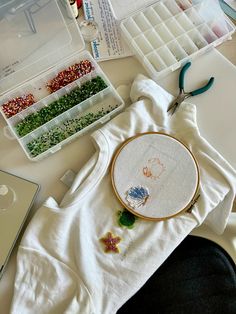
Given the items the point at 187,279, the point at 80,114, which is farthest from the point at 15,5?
the point at 187,279

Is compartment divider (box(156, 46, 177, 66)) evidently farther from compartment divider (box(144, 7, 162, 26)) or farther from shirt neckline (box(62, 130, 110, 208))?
shirt neckline (box(62, 130, 110, 208))

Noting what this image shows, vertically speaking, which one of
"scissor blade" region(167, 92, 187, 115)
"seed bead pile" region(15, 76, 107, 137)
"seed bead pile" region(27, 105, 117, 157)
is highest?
"seed bead pile" region(15, 76, 107, 137)

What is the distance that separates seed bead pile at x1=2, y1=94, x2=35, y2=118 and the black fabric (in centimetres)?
41

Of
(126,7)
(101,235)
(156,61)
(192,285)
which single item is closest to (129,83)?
(156,61)

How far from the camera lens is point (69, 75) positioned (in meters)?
0.64

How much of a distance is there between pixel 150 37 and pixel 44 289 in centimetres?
49

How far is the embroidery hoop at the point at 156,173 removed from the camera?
0.55 metres

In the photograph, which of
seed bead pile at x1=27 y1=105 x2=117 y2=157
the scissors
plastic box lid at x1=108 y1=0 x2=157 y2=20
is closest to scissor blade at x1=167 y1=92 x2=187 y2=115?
the scissors

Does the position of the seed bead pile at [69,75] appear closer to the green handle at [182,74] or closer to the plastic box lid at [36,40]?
the plastic box lid at [36,40]

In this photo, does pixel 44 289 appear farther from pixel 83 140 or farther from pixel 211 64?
pixel 211 64

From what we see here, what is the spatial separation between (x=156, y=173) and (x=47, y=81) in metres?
0.27

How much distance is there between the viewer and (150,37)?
67 centimetres

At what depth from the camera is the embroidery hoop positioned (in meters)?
0.55

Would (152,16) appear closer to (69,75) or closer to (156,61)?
(156,61)
